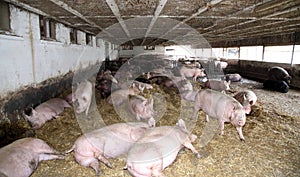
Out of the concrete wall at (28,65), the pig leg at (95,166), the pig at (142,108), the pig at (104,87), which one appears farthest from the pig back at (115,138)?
the pig at (104,87)

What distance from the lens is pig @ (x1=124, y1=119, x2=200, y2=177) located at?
2.49m

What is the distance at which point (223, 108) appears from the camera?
3.91 meters

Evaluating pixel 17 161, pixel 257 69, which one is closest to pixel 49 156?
pixel 17 161

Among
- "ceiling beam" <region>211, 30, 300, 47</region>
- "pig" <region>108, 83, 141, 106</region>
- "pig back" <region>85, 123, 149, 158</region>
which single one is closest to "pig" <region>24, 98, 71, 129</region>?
"pig" <region>108, 83, 141, 106</region>

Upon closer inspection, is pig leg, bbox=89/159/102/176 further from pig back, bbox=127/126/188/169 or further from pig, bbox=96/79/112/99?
pig, bbox=96/79/112/99

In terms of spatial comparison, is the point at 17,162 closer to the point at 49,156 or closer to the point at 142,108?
the point at 49,156

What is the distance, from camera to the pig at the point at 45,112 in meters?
3.99

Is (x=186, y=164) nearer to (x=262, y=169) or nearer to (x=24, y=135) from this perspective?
(x=262, y=169)

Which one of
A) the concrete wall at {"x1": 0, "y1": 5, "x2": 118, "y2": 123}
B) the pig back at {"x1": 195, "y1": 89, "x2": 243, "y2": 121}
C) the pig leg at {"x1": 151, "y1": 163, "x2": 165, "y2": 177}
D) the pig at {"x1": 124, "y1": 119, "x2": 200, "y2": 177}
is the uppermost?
the concrete wall at {"x1": 0, "y1": 5, "x2": 118, "y2": 123}

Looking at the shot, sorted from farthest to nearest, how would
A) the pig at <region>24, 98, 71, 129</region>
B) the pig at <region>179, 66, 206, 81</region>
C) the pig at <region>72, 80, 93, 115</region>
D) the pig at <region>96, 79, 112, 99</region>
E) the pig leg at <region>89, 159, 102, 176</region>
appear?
1. the pig at <region>179, 66, 206, 81</region>
2. the pig at <region>96, 79, 112, 99</region>
3. the pig at <region>72, 80, 93, 115</region>
4. the pig at <region>24, 98, 71, 129</region>
5. the pig leg at <region>89, 159, 102, 176</region>

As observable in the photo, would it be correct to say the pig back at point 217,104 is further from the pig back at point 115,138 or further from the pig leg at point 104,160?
the pig leg at point 104,160

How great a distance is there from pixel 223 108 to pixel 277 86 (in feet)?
17.8

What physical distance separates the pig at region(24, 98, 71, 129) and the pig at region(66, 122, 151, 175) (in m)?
1.33

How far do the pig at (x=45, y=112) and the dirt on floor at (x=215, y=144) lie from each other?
0.36ft
